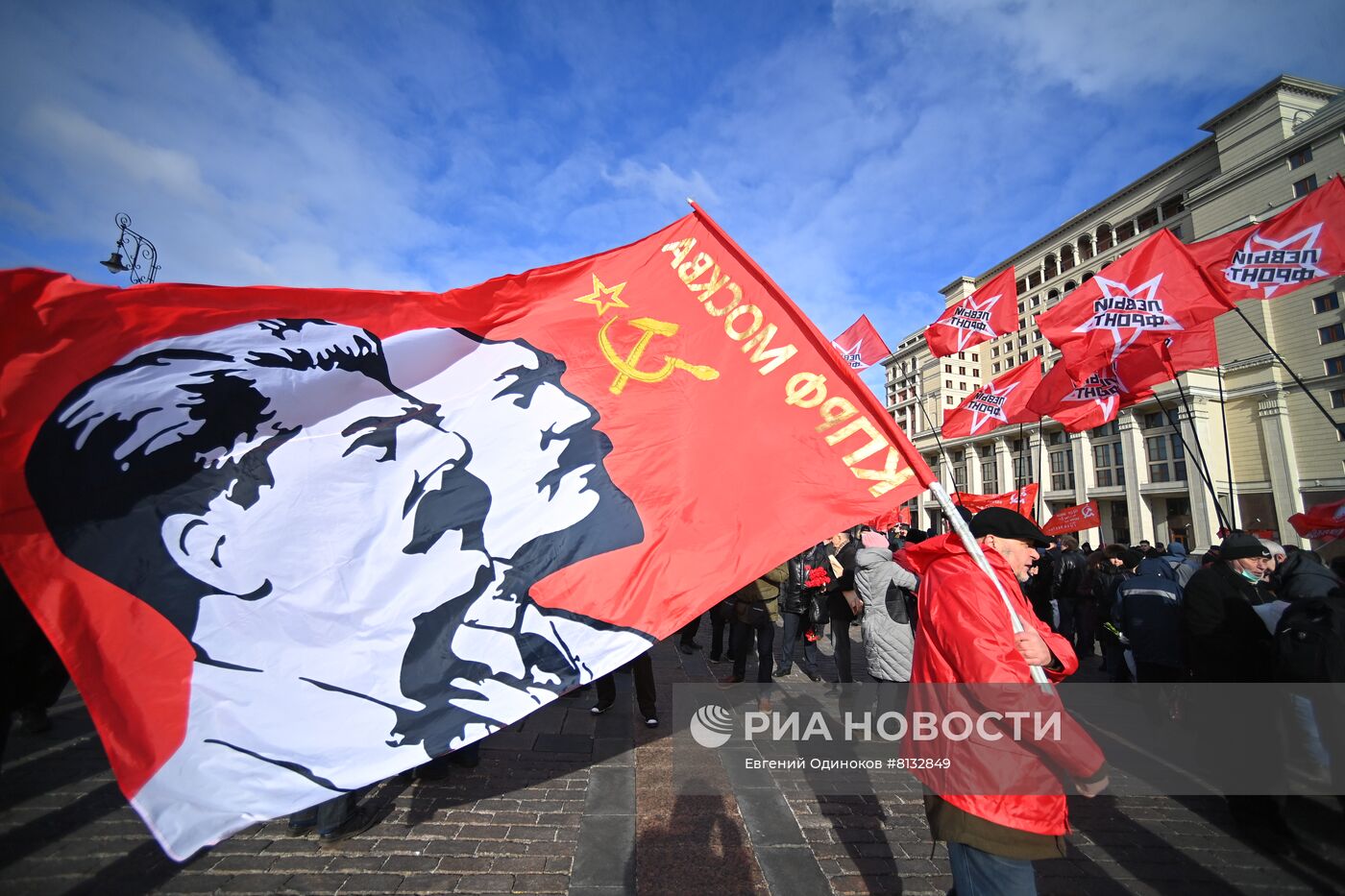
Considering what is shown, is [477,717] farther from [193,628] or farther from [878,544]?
[878,544]

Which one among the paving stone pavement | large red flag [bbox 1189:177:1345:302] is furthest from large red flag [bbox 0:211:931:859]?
large red flag [bbox 1189:177:1345:302]

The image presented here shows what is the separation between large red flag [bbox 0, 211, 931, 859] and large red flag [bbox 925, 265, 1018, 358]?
10.3m

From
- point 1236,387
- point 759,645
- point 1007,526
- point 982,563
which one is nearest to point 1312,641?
point 1007,526

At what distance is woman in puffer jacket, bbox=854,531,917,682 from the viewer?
4.80m

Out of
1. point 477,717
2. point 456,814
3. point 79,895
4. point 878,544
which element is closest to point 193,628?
point 477,717

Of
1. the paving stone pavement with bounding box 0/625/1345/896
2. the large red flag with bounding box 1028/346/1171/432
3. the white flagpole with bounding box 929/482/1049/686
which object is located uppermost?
the large red flag with bounding box 1028/346/1171/432

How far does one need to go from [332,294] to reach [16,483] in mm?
1392

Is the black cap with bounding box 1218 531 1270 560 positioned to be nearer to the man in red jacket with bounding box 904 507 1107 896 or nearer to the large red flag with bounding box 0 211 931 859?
the man in red jacket with bounding box 904 507 1107 896

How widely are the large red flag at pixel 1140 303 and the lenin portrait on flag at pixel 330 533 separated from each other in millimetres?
8660

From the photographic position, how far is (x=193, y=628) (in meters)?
2.25

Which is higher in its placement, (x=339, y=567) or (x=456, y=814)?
(x=339, y=567)

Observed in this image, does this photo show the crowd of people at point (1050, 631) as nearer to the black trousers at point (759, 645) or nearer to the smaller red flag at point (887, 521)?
the black trousers at point (759, 645)

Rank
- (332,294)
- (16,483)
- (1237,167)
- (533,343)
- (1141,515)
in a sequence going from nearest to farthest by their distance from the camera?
(16,483)
(332,294)
(533,343)
(1237,167)
(1141,515)

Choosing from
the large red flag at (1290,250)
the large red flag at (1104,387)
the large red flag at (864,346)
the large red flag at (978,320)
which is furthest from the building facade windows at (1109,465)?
the large red flag at (1290,250)
